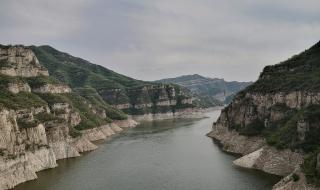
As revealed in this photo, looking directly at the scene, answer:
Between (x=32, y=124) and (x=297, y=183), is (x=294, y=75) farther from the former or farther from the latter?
(x=32, y=124)

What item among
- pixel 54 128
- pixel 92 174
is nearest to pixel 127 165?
pixel 92 174

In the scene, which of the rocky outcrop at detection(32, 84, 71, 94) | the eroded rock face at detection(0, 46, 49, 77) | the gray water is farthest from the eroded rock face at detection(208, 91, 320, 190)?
the eroded rock face at detection(0, 46, 49, 77)

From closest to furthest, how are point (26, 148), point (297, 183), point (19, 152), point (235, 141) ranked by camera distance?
point (297, 183) < point (19, 152) < point (26, 148) < point (235, 141)

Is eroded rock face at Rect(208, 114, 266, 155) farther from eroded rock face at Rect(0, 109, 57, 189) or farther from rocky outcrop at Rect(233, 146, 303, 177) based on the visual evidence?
eroded rock face at Rect(0, 109, 57, 189)

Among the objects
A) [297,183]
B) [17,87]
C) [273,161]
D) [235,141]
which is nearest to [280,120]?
[235,141]

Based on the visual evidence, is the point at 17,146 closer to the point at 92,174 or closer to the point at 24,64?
the point at 92,174
